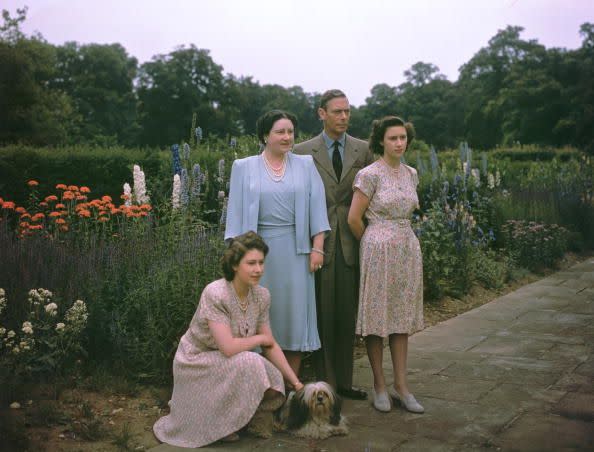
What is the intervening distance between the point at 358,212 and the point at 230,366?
1.38 m

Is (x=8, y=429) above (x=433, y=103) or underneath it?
underneath

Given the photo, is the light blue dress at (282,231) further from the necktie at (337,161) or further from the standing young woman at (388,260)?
the necktie at (337,161)

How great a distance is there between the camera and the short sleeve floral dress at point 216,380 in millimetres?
3783

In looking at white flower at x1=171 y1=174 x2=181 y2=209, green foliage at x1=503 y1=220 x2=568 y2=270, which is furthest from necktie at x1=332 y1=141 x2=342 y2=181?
green foliage at x1=503 y1=220 x2=568 y2=270

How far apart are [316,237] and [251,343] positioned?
2.96 feet

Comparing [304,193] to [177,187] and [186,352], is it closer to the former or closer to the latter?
[186,352]

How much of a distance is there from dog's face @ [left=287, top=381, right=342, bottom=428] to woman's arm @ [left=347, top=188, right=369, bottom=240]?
1.18 meters

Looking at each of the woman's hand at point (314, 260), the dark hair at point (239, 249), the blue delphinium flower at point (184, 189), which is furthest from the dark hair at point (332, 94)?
the blue delphinium flower at point (184, 189)

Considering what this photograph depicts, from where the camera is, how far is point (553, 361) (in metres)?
5.47

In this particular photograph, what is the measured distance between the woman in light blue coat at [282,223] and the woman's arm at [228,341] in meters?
0.50

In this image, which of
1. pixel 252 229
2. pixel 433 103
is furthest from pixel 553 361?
pixel 433 103

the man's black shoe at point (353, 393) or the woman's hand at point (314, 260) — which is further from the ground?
the woman's hand at point (314, 260)

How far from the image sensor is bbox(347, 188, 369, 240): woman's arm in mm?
4488

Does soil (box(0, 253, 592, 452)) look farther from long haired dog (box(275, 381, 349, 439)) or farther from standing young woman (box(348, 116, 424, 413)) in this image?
standing young woman (box(348, 116, 424, 413))
